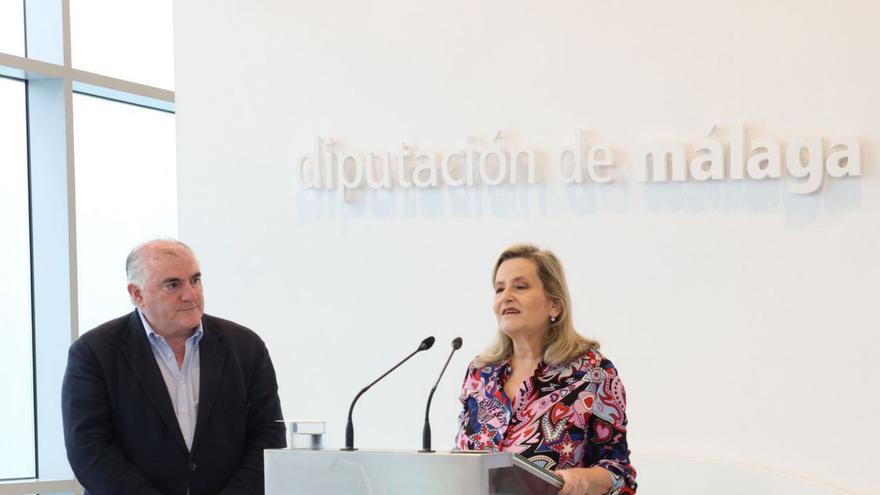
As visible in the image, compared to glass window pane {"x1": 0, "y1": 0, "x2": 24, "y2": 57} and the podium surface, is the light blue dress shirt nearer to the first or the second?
the podium surface

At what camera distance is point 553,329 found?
342cm

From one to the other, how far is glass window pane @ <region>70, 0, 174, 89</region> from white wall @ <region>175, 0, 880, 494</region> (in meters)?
0.38

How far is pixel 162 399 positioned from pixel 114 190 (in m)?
2.98

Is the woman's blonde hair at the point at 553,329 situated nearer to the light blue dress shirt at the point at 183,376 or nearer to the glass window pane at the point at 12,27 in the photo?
the light blue dress shirt at the point at 183,376

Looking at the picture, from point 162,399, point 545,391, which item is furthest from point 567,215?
point 162,399

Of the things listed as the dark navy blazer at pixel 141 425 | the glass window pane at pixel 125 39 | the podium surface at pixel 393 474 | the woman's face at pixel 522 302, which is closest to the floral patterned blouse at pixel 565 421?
the woman's face at pixel 522 302

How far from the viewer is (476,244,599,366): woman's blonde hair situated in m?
3.33

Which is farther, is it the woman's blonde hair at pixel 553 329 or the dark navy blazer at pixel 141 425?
the dark navy blazer at pixel 141 425

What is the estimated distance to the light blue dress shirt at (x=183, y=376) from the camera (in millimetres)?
3615

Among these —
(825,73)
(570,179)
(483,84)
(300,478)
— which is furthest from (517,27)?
(300,478)

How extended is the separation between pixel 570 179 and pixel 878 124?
49.0 inches

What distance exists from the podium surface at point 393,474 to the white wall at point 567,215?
2001mm

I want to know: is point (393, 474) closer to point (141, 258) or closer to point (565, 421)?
point (565, 421)

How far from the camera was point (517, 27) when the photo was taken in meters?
5.14
